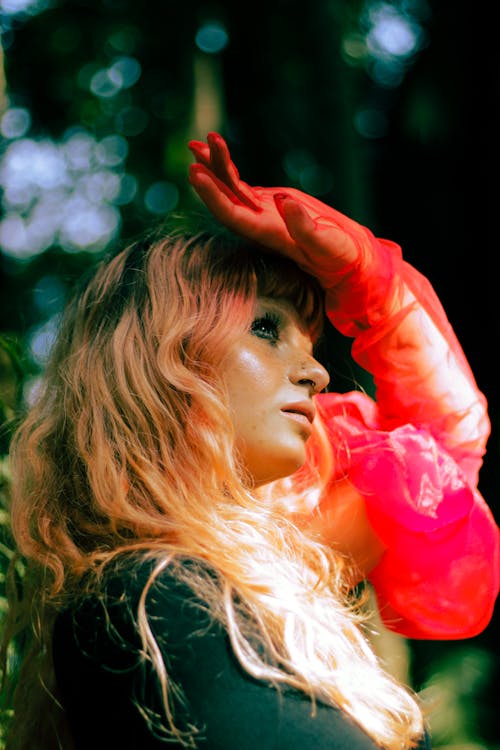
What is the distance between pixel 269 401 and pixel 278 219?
1.01 feet

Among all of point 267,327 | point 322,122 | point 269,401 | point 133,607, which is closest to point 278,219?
point 267,327

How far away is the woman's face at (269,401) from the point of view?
1.28 metres

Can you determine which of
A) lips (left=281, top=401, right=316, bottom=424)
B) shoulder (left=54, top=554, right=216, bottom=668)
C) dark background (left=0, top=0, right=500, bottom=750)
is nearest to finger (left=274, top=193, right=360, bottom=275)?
lips (left=281, top=401, right=316, bottom=424)

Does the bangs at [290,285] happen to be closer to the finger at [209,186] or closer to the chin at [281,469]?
the finger at [209,186]

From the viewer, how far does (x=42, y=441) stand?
138 centimetres

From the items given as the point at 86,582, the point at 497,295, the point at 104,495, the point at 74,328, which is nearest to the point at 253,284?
the point at 74,328

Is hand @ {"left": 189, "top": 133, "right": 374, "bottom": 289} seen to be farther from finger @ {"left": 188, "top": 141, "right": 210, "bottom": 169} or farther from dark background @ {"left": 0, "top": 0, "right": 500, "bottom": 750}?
dark background @ {"left": 0, "top": 0, "right": 500, "bottom": 750}

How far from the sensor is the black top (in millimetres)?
978

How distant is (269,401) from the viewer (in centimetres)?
129

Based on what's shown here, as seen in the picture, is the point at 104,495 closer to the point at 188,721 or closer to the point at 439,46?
the point at 188,721

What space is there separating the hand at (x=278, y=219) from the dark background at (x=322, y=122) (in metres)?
1.66

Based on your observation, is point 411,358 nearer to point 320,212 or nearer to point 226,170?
point 320,212

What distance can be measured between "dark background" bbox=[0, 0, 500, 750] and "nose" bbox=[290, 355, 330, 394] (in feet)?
5.53

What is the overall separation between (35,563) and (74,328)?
15.5 inches
